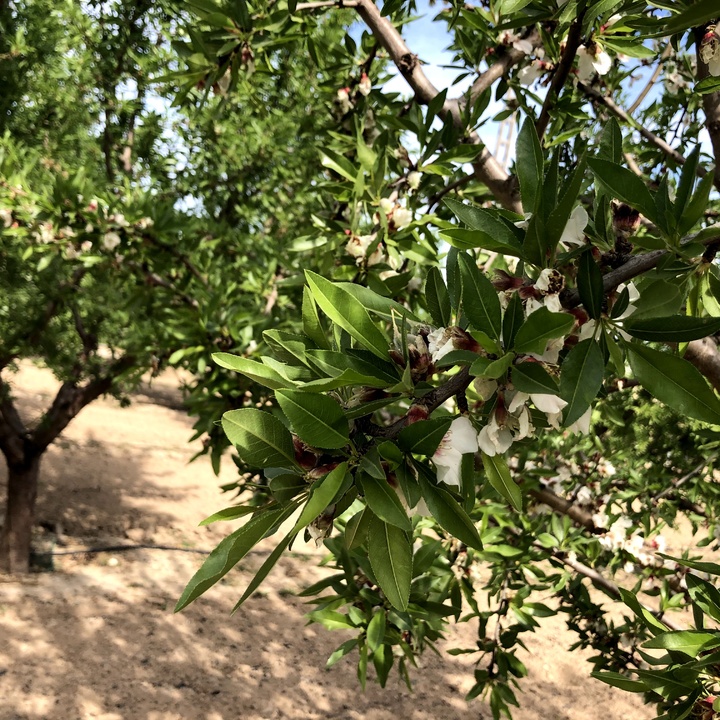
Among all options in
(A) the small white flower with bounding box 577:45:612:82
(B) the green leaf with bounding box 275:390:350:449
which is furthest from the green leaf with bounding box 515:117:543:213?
(A) the small white flower with bounding box 577:45:612:82

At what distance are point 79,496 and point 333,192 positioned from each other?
208 inches

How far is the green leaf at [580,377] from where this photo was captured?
523mm

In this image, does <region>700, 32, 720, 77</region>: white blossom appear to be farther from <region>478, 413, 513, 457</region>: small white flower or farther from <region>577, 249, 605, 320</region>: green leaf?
<region>478, 413, 513, 457</region>: small white flower

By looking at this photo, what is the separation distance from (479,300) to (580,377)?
0.11 meters

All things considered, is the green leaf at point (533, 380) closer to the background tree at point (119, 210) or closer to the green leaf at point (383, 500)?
the green leaf at point (383, 500)

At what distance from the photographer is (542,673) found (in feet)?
13.2

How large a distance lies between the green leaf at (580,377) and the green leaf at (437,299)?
0.15m

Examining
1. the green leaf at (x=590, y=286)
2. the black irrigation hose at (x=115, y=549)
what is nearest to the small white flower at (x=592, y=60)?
the green leaf at (x=590, y=286)

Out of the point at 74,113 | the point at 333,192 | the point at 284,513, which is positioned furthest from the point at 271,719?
the point at 74,113

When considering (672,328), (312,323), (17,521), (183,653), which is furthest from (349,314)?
(17,521)

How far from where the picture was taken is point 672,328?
537 millimetres

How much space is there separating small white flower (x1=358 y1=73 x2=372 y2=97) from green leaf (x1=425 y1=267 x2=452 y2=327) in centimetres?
118

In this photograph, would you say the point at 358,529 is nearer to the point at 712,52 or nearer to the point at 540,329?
the point at 540,329

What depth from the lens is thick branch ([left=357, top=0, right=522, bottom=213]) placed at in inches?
49.3
